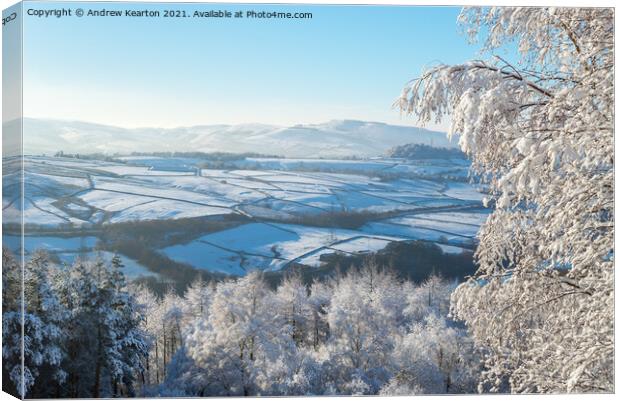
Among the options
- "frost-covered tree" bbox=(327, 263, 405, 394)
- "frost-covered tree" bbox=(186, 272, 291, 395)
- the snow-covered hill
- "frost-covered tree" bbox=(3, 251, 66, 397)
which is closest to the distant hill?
the snow-covered hill

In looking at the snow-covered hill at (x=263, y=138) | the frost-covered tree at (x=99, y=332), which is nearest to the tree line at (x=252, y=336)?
the frost-covered tree at (x=99, y=332)

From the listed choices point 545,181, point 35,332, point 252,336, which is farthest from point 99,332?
point 545,181

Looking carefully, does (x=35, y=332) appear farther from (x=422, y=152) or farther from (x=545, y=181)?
(x=545, y=181)

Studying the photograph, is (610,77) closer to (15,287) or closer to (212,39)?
(212,39)

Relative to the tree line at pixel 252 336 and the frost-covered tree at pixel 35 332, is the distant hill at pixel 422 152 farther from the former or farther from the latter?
the frost-covered tree at pixel 35 332

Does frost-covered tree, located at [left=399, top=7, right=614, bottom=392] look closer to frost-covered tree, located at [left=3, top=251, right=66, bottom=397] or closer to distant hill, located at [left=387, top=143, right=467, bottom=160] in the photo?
distant hill, located at [left=387, top=143, right=467, bottom=160]

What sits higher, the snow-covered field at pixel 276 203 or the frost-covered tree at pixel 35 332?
the snow-covered field at pixel 276 203
